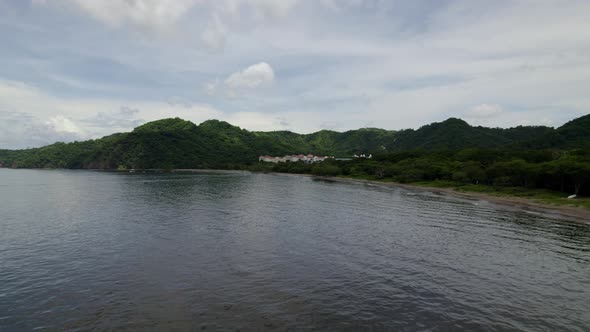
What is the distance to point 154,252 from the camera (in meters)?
33.4

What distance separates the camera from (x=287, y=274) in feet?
90.2

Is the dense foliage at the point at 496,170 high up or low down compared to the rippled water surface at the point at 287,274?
up

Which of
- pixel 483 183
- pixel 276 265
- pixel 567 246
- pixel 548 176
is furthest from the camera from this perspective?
pixel 483 183

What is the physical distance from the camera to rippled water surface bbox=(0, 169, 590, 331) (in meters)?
19.9

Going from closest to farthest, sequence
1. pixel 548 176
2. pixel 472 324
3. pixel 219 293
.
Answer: pixel 472 324 → pixel 219 293 → pixel 548 176

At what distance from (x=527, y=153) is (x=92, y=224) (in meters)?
154

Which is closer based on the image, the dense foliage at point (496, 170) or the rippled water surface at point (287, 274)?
the rippled water surface at point (287, 274)

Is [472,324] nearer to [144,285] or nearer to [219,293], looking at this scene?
[219,293]

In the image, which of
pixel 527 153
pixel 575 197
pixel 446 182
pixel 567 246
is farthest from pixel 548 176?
pixel 567 246

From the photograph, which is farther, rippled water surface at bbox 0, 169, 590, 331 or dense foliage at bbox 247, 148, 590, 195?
dense foliage at bbox 247, 148, 590, 195

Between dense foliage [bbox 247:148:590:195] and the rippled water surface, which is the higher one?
dense foliage [bbox 247:148:590:195]

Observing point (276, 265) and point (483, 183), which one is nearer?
point (276, 265)

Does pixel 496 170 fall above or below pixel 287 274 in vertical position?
above

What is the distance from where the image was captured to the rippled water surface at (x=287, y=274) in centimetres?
1992
